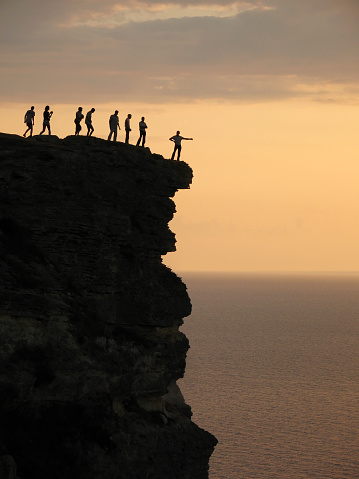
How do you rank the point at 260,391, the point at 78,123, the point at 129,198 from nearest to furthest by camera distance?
the point at 129,198 → the point at 78,123 → the point at 260,391

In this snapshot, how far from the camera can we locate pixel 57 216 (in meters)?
47.6

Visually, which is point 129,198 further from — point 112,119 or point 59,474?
point 59,474

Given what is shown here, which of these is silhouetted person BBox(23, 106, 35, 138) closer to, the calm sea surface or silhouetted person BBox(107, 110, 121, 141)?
silhouetted person BBox(107, 110, 121, 141)

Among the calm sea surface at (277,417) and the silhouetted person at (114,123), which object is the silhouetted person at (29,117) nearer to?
the silhouetted person at (114,123)

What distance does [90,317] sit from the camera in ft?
156

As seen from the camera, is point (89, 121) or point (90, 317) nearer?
point (90, 317)

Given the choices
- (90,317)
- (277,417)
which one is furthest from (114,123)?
(277,417)

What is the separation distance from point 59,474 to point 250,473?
73.0m

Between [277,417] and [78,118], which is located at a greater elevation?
[78,118]

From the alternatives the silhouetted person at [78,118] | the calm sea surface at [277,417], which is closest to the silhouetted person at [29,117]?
the silhouetted person at [78,118]

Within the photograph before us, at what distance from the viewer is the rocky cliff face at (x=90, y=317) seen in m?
43.6

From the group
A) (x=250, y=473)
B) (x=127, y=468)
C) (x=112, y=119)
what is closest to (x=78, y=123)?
(x=112, y=119)

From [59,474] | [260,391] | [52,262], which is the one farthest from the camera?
[260,391]

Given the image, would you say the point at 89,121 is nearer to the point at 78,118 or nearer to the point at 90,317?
the point at 78,118
